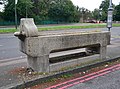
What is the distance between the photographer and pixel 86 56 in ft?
21.5

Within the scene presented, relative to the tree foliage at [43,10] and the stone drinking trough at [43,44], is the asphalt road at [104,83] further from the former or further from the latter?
the tree foliage at [43,10]

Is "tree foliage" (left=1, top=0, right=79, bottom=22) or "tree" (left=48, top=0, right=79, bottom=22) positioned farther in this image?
"tree" (left=48, top=0, right=79, bottom=22)

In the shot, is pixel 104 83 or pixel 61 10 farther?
pixel 61 10

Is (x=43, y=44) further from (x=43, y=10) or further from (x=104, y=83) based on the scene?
(x=43, y=10)

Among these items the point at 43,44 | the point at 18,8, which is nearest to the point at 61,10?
the point at 18,8

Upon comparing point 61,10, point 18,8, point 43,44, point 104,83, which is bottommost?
point 104,83

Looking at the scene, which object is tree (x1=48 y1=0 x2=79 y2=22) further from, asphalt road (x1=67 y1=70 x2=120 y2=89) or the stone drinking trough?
asphalt road (x1=67 y1=70 x2=120 y2=89)

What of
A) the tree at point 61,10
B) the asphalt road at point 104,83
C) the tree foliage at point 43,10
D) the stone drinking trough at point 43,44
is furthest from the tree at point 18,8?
the asphalt road at point 104,83

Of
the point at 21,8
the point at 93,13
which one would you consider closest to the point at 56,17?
the point at 21,8

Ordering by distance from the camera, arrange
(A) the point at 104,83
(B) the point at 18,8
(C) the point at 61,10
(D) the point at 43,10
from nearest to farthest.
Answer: (A) the point at 104,83 → (B) the point at 18,8 → (D) the point at 43,10 → (C) the point at 61,10

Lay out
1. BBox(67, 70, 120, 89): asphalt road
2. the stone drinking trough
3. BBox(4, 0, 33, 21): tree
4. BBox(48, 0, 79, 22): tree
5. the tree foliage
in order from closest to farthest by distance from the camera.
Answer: BBox(67, 70, 120, 89): asphalt road → the stone drinking trough → BBox(4, 0, 33, 21): tree → the tree foliage → BBox(48, 0, 79, 22): tree

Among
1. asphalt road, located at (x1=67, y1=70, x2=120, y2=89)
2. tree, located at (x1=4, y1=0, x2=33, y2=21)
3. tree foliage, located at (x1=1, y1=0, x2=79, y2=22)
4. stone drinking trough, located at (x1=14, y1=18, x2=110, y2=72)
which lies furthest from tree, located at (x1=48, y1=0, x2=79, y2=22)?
asphalt road, located at (x1=67, y1=70, x2=120, y2=89)

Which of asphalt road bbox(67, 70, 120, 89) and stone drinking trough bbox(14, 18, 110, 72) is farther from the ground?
stone drinking trough bbox(14, 18, 110, 72)

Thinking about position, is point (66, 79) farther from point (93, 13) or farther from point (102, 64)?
point (93, 13)
